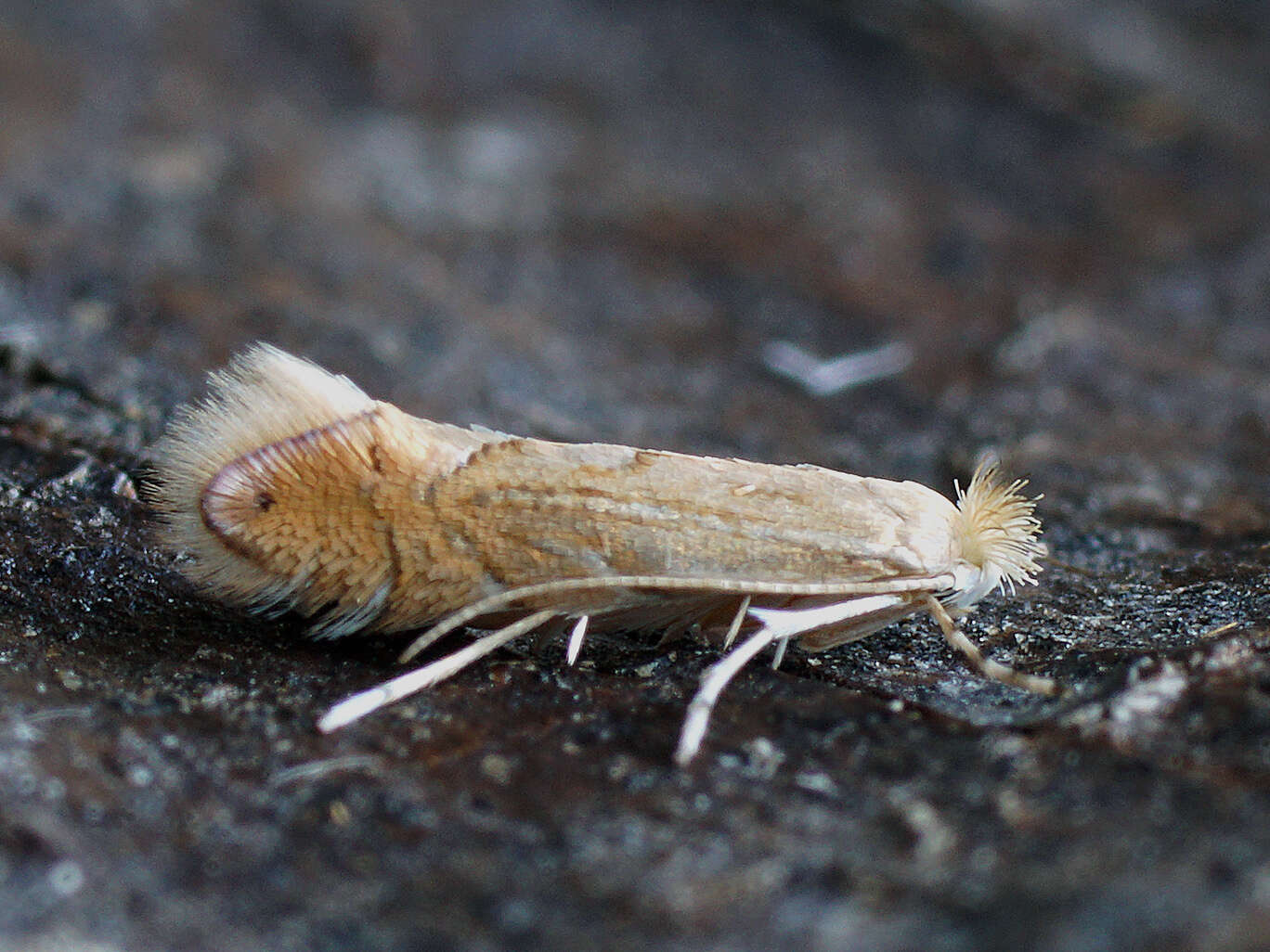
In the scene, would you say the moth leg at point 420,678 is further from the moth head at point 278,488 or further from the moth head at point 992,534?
the moth head at point 992,534

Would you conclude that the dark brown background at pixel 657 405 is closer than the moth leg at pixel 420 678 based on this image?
Yes

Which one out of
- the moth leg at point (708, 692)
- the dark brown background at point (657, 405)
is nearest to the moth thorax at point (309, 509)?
the dark brown background at point (657, 405)

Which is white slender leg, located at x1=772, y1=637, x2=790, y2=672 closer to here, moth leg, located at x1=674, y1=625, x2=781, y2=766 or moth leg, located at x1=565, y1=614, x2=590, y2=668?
moth leg, located at x1=674, y1=625, x2=781, y2=766

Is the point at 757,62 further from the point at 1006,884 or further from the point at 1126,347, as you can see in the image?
the point at 1006,884

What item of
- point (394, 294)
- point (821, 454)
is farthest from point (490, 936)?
point (394, 294)

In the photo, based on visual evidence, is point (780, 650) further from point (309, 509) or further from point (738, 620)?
point (309, 509)

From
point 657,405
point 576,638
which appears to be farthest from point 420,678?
point 657,405
